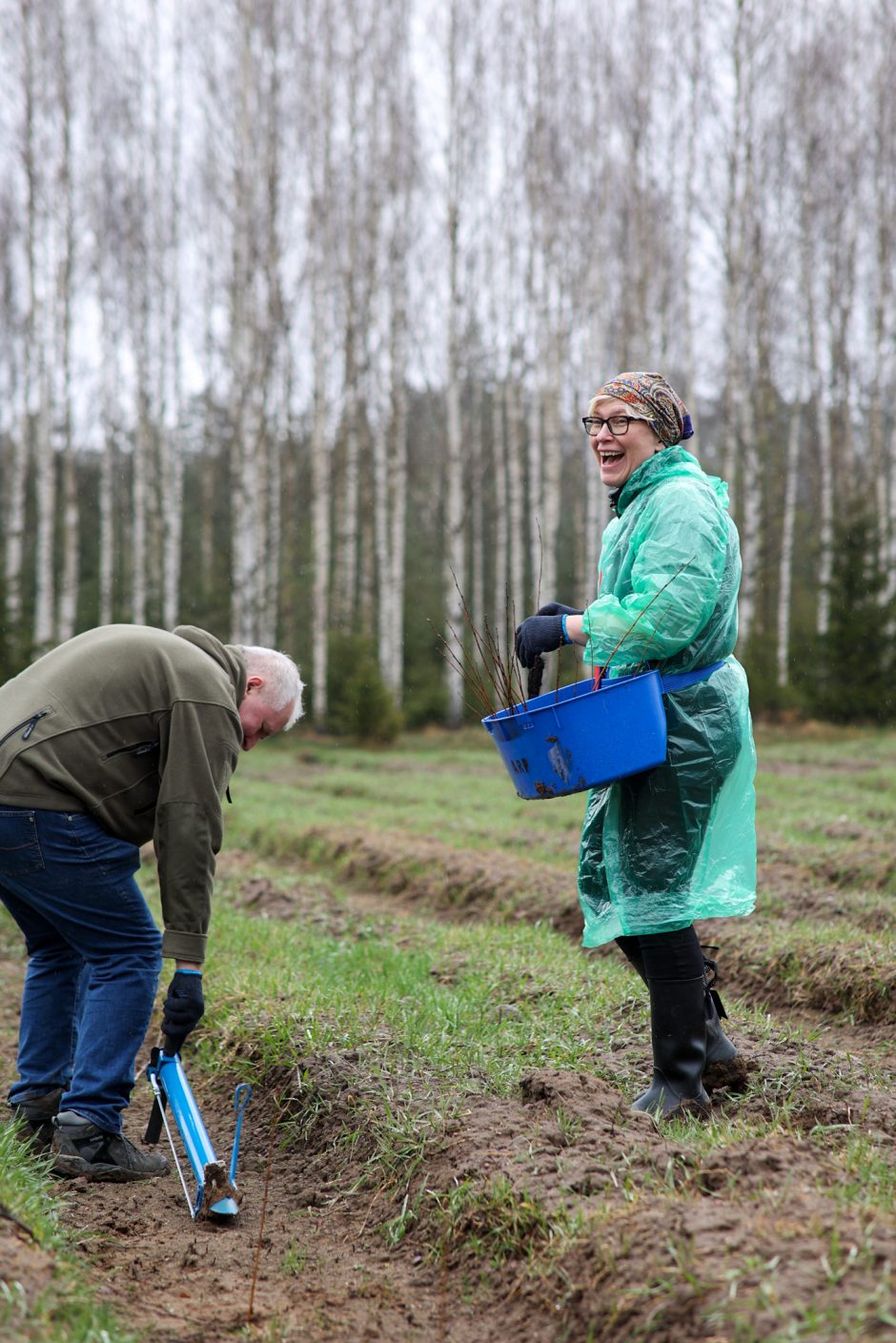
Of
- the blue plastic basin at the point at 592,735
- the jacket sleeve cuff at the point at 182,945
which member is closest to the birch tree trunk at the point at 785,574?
the blue plastic basin at the point at 592,735

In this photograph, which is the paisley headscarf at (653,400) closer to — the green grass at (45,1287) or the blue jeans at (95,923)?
the blue jeans at (95,923)

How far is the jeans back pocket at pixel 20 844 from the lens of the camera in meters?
3.24

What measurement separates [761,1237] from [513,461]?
2197cm

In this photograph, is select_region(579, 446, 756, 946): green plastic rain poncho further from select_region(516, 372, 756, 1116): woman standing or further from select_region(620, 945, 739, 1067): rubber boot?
select_region(620, 945, 739, 1067): rubber boot

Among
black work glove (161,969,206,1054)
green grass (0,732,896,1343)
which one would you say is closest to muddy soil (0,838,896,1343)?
green grass (0,732,896,1343)

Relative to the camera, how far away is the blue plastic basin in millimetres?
2992

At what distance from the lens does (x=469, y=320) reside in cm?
2238

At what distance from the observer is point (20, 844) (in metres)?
3.26

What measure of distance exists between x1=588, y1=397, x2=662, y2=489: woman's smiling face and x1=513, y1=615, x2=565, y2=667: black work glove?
0.48 metres

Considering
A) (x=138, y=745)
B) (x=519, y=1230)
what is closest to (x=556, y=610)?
(x=138, y=745)

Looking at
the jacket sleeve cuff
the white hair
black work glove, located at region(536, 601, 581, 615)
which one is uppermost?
black work glove, located at region(536, 601, 581, 615)

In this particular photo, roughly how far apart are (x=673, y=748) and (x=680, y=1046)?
0.85 metres

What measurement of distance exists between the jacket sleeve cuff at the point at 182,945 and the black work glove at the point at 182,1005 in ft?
0.14

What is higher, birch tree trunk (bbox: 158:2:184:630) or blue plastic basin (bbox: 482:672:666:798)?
birch tree trunk (bbox: 158:2:184:630)
